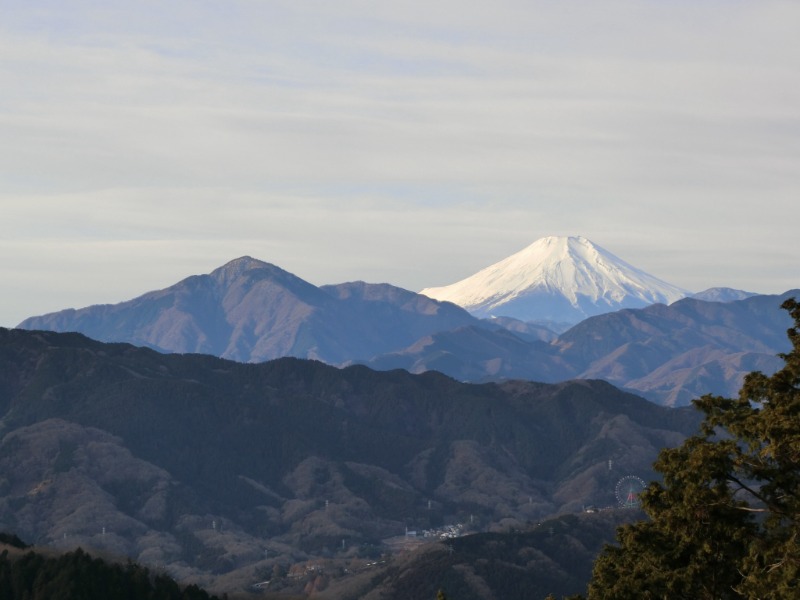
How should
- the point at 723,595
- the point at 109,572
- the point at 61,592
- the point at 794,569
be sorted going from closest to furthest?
1. the point at 794,569
2. the point at 723,595
3. the point at 61,592
4. the point at 109,572

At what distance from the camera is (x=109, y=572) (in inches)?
7402

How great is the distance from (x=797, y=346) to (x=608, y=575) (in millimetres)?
14735

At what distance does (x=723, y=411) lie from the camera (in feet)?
231

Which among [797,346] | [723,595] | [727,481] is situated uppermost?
[797,346]

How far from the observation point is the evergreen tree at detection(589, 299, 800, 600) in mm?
64000

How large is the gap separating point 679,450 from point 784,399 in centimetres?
728

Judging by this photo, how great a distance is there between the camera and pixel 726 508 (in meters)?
66.8

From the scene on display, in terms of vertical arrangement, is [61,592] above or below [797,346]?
below

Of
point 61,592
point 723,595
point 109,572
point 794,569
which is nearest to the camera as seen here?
point 794,569

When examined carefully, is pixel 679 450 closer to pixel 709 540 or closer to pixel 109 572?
pixel 709 540

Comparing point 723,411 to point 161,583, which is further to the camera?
point 161,583

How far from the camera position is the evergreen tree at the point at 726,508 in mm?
64000

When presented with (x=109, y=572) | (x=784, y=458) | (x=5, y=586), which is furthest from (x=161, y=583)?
(x=784, y=458)

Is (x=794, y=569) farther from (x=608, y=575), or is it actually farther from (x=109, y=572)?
(x=109, y=572)
